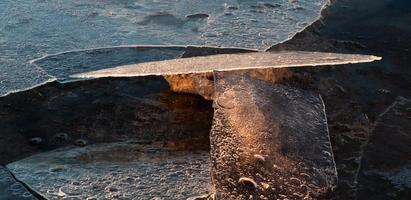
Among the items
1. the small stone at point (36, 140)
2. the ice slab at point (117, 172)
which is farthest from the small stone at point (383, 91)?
the small stone at point (36, 140)

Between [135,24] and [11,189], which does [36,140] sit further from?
[135,24]

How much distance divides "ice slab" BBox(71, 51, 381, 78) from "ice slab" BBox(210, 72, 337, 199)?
0.10 metres

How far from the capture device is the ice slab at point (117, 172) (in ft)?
9.43

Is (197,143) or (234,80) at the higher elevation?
(234,80)

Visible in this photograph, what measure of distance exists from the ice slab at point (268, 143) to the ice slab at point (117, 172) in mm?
233

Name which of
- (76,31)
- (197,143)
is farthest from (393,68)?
(76,31)

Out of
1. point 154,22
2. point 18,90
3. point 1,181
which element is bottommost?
point 1,181

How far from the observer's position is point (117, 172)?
9.97 ft

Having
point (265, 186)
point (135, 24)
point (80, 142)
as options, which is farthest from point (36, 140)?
point (135, 24)

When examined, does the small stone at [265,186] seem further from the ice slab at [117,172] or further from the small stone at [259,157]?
the ice slab at [117,172]

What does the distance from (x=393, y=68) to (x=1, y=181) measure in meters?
2.91

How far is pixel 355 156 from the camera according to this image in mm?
3203

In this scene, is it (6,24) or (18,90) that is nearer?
(18,90)

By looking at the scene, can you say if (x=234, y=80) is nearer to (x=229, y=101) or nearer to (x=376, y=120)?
(x=229, y=101)
